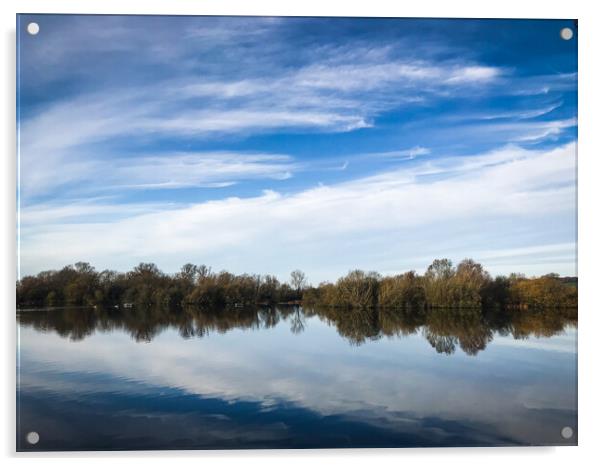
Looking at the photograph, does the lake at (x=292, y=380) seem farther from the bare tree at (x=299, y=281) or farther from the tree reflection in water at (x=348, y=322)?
the bare tree at (x=299, y=281)

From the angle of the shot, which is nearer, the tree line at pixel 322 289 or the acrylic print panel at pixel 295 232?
the acrylic print panel at pixel 295 232

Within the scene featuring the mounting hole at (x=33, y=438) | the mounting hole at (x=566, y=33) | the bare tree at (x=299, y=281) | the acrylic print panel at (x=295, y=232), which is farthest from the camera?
the bare tree at (x=299, y=281)

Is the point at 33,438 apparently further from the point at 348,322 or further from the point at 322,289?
the point at 348,322

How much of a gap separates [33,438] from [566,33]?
4376 millimetres

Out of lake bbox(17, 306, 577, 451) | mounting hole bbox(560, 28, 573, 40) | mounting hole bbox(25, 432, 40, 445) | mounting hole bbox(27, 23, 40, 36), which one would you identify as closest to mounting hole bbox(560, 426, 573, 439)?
lake bbox(17, 306, 577, 451)

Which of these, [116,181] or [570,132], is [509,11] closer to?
[570,132]

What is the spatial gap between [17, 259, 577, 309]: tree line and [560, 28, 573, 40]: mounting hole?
5.28 feet

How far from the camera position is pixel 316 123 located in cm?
399

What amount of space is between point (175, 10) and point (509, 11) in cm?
225

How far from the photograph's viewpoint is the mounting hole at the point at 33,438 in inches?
141

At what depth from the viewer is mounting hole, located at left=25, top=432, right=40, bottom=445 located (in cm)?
359

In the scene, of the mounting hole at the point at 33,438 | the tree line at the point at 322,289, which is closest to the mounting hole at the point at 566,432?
the tree line at the point at 322,289
